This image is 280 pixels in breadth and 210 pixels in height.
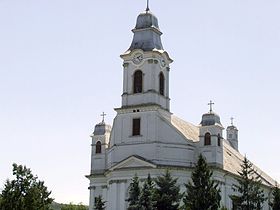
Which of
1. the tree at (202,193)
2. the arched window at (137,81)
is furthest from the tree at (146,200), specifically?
the arched window at (137,81)

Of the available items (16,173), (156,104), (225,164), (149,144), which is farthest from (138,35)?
(16,173)

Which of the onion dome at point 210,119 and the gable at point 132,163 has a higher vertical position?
the onion dome at point 210,119

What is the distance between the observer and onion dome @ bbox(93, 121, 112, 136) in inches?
2388

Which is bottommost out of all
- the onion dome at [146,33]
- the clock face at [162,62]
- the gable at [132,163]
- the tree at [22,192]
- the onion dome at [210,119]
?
the tree at [22,192]

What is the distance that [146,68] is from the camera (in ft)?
182

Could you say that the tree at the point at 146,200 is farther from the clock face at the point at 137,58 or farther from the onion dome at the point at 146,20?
the onion dome at the point at 146,20

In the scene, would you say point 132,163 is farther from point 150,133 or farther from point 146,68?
point 146,68

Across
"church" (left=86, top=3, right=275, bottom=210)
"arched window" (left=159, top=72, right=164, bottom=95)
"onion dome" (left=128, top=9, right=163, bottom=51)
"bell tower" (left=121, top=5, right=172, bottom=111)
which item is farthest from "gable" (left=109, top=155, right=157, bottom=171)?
"onion dome" (left=128, top=9, right=163, bottom=51)

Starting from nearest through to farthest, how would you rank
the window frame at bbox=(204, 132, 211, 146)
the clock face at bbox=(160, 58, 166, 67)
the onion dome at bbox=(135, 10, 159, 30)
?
the window frame at bbox=(204, 132, 211, 146) < the clock face at bbox=(160, 58, 166, 67) < the onion dome at bbox=(135, 10, 159, 30)

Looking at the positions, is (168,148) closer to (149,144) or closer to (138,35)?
(149,144)

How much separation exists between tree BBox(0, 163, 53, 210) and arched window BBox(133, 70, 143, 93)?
71.6ft

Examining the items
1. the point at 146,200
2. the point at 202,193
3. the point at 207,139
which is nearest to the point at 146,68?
the point at 207,139

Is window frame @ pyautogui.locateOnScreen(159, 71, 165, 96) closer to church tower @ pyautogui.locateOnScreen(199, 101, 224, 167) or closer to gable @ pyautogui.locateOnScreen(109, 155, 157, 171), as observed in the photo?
church tower @ pyautogui.locateOnScreen(199, 101, 224, 167)

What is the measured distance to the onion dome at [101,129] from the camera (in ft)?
199
